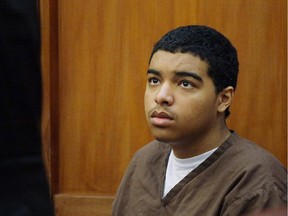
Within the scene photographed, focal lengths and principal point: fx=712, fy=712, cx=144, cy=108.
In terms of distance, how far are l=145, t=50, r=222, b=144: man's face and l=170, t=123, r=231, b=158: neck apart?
11mm

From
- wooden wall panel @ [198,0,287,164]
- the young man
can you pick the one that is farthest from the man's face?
wooden wall panel @ [198,0,287,164]

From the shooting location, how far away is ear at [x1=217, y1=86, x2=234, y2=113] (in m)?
2.33

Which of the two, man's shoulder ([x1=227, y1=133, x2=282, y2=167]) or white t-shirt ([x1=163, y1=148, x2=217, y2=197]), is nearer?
man's shoulder ([x1=227, y1=133, x2=282, y2=167])

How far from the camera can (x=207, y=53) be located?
2268 millimetres

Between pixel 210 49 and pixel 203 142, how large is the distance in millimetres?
302

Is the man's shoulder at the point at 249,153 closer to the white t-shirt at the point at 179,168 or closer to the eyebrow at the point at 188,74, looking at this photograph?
the white t-shirt at the point at 179,168

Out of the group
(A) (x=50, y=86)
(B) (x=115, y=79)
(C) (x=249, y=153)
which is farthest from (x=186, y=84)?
(A) (x=50, y=86)

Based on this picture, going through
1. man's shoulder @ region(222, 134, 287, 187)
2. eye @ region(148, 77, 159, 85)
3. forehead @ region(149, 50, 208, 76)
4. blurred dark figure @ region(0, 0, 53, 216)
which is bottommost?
man's shoulder @ region(222, 134, 287, 187)

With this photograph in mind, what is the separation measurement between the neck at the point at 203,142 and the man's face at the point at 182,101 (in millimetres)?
11

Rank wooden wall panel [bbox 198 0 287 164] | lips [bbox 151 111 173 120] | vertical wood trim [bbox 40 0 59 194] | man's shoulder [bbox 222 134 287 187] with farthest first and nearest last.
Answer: vertical wood trim [bbox 40 0 59 194] < wooden wall panel [bbox 198 0 287 164] < lips [bbox 151 111 173 120] < man's shoulder [bbox 222 134 287 187]

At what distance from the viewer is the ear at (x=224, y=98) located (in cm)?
233

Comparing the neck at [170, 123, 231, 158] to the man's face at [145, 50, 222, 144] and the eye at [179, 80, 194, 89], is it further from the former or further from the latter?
the eye at [179, 80, 194, 89]

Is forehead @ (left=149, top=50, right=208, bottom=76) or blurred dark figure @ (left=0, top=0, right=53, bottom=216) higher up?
blurred dark figure @ (left=0, top=0, right=53, bottom=216)

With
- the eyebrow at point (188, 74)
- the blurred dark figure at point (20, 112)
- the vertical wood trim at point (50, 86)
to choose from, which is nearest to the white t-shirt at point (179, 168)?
the eyebrow at point (188, 74)
